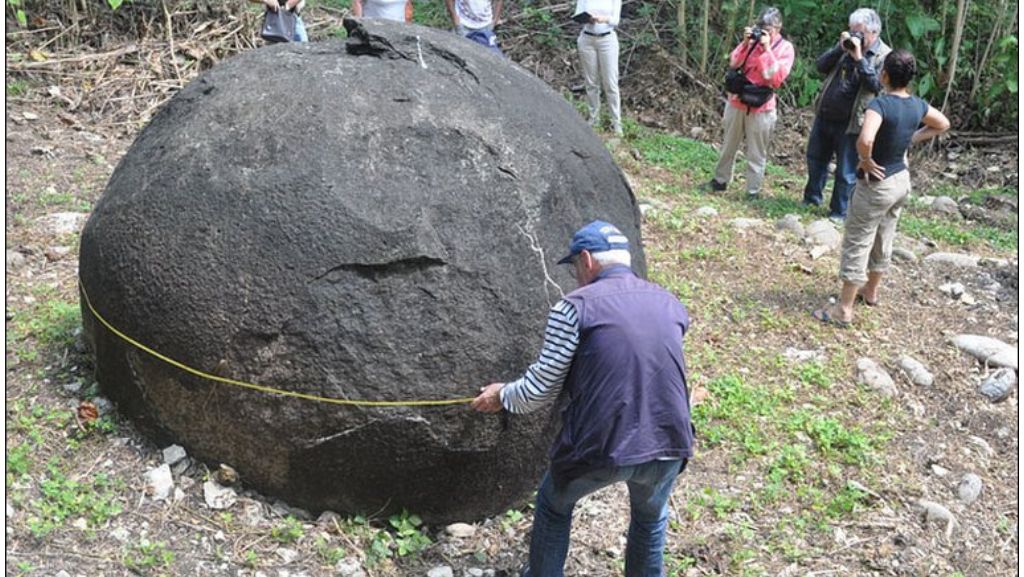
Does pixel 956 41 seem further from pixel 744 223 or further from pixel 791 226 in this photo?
pixel 744 223

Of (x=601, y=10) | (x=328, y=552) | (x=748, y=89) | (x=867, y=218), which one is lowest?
(x=328, y=552)

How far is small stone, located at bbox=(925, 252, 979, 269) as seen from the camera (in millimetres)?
6887

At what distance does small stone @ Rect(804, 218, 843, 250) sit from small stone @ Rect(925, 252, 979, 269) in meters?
0.62

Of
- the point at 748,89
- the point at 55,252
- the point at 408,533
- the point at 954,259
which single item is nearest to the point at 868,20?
the point at 748,89

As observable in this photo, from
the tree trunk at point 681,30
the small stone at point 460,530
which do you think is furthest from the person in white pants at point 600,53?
the small stone at point 460,530

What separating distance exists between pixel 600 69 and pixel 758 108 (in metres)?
1.78

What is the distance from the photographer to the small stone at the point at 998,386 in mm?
5301

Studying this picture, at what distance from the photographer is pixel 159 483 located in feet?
12.3

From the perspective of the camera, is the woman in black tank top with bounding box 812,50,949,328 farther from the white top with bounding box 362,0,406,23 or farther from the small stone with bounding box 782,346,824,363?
the white top with bounding box 362,0,406,23

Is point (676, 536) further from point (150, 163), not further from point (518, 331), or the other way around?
point (150, 163)

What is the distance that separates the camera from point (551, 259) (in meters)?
3.79

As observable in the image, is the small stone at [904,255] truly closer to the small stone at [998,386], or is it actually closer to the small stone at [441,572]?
the small stone at [998,386]

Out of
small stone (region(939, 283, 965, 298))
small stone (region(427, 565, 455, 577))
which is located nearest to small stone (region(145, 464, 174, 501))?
small stone (region(427, 565, 455, 577))

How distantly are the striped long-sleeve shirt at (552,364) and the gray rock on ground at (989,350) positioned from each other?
3.44m
